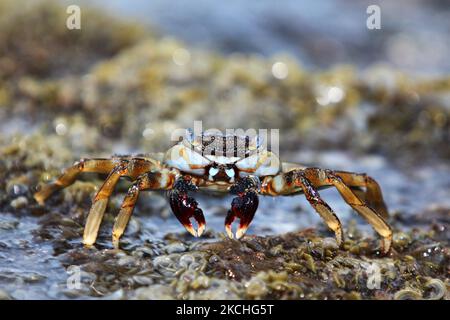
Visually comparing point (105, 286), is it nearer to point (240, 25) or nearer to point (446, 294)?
point (446, 294)

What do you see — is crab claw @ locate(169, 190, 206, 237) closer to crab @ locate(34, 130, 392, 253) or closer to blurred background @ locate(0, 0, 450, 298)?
crab @ locate(34, 130, 392, 253)

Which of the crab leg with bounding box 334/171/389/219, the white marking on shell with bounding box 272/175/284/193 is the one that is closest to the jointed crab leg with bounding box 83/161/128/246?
the white marking on shell with bounding box 272/175/284/193

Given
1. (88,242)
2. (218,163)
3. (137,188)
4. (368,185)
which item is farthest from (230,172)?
(368,185)

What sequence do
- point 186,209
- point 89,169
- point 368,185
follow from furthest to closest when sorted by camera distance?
point 368,185 → point 89,169 → point 186,209

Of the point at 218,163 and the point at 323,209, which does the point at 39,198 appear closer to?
the point at 218,163

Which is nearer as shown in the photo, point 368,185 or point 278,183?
point 278,183

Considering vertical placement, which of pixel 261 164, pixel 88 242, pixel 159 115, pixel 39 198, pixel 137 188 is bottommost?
pixel 88 242
